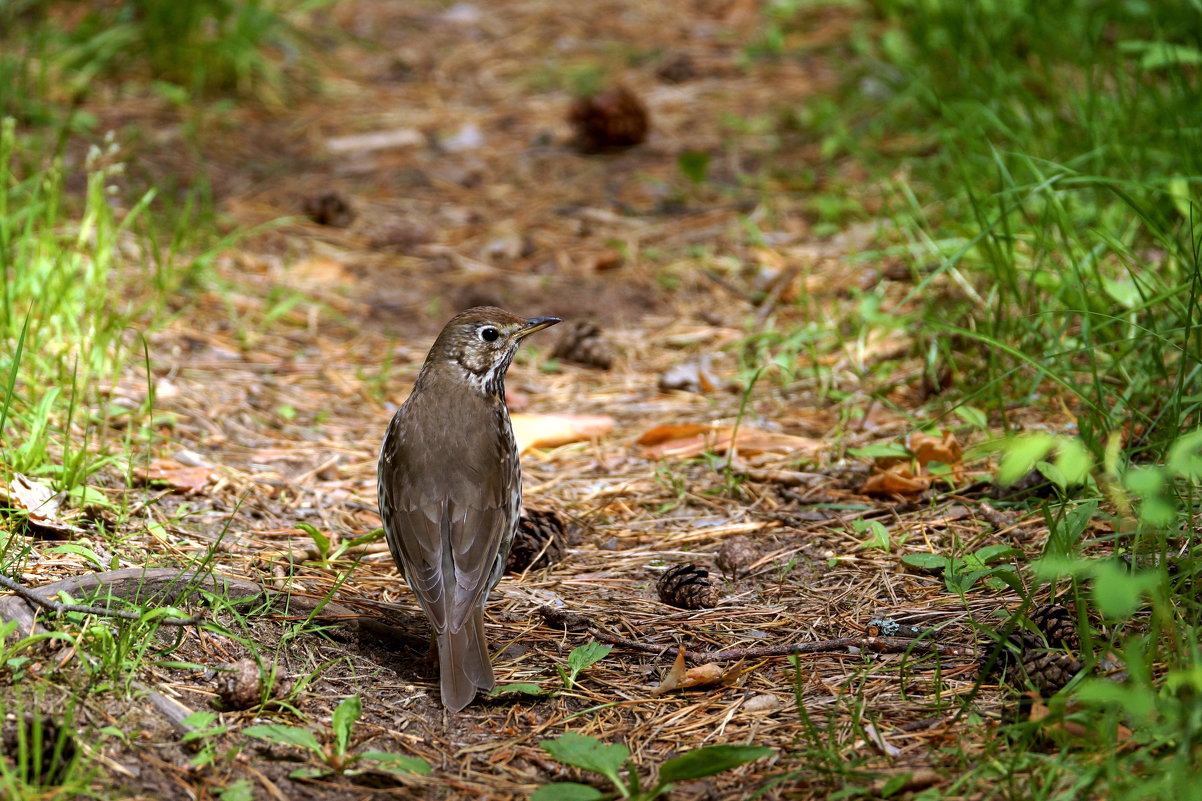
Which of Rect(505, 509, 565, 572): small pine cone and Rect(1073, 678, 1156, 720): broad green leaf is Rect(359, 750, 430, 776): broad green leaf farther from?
Rect(1073, 678, 1156, 720): broad green leaf

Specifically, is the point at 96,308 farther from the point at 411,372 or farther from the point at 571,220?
the point at 571,220

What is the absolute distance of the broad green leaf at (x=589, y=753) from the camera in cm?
254

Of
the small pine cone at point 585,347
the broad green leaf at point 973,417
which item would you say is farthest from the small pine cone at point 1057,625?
the small pine cone at point 585,347

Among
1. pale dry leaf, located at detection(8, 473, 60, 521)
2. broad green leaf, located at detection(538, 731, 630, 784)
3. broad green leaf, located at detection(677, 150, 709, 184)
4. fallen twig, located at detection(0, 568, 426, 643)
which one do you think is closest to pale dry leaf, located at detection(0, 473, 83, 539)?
pale dry leaf, located at detection(8, 473, 60, 521)

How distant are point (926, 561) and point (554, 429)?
1775 mm

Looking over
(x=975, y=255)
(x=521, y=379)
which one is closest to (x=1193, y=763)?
(x=975, y=255)

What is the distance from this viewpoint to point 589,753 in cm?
259

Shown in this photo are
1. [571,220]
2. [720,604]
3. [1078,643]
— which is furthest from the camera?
[571,220]

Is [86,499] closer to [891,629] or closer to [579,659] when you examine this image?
[579,659]

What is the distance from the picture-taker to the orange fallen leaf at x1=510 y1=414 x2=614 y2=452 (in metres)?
4.81

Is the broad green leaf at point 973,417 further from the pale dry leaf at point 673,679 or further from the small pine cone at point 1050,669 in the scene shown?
the pale dry leaf at point 673,679

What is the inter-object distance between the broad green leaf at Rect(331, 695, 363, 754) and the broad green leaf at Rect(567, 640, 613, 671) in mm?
607

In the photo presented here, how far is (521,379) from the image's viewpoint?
219 inches

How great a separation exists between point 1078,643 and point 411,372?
3.39 metres
